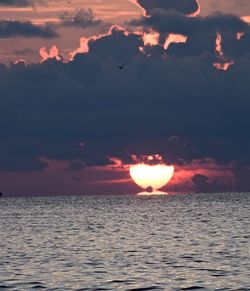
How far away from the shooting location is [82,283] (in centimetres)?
6169

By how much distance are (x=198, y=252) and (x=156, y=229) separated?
44262mm

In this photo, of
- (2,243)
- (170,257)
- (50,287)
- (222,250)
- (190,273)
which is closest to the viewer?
(50,287)

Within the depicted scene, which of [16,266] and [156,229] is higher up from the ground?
[156,229]

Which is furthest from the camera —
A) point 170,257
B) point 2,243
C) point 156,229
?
point 156,229

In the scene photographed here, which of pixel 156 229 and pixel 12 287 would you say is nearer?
pixel 12 287

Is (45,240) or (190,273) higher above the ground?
(45,240)

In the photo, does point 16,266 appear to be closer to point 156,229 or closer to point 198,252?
point 198,252

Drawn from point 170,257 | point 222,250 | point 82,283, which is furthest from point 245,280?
point 222,250

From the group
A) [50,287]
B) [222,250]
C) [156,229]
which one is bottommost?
[50,287]

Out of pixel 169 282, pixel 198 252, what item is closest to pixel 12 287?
pixel 169 282

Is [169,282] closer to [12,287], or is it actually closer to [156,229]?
[12,287]

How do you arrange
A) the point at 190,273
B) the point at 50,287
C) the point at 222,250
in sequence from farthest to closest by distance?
the point at 222,250, the point at 190,273, the point at 50,287

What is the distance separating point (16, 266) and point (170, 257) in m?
15.7

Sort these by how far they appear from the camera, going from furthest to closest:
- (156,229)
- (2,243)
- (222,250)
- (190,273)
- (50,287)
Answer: (156,229) → (2,243) → (222,250) → (190,273) → (50,287)
